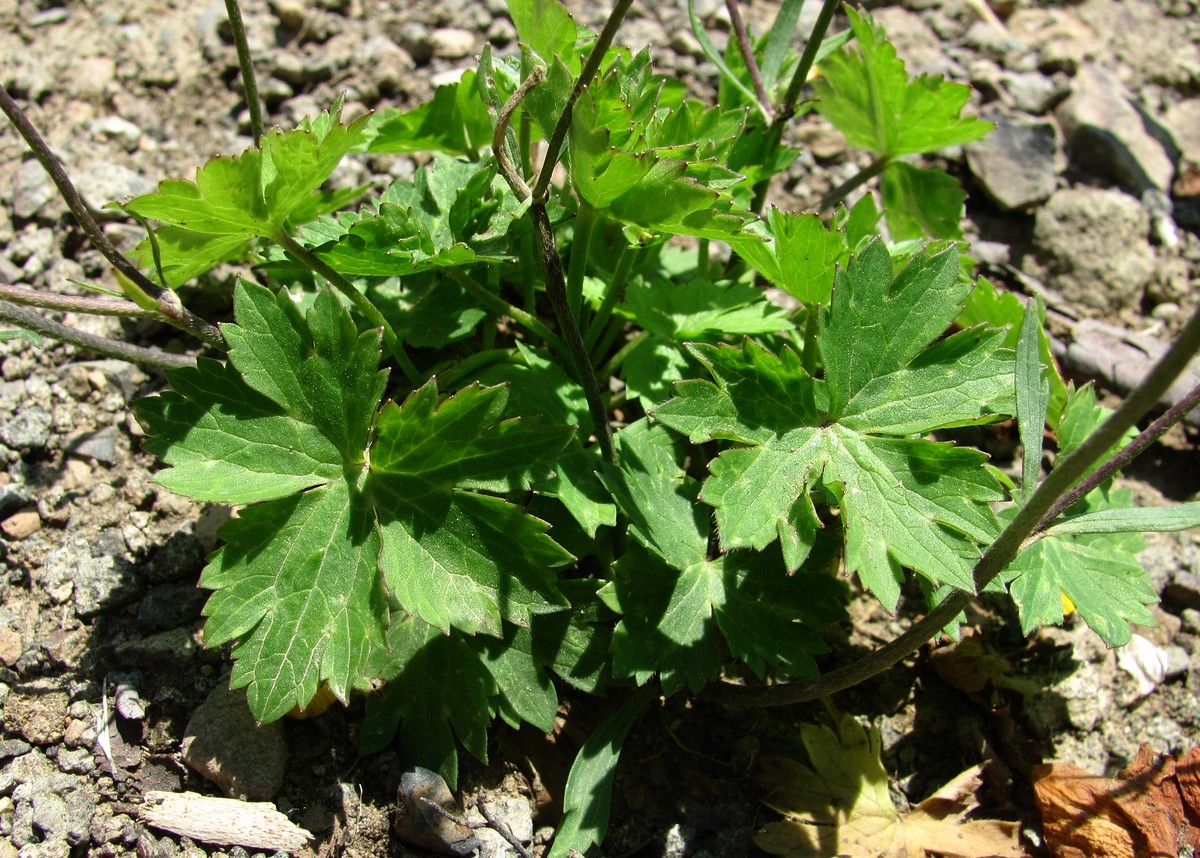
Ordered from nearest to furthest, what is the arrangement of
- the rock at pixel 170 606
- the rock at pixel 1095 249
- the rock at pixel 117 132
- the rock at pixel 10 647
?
the rock at pixel 10 647
the rock at pixel 170 606
the rock at pixel 117 132
the rock at pixel 1095 249

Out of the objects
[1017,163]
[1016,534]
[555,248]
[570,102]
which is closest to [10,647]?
[555,248]

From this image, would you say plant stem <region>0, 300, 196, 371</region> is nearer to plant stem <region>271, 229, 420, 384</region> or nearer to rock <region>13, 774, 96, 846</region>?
plant stem <region>271, 229, 420, 384</region>

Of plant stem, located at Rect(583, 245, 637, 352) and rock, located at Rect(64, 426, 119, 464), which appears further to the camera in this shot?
rock, located at Rect(64, 426, 119, 464)

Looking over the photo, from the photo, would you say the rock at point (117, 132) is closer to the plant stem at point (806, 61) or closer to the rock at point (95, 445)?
the rock at point (95, 445)

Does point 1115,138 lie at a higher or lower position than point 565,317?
higher

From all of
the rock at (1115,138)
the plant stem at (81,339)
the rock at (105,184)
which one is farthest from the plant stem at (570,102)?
the rock at (1115,138)

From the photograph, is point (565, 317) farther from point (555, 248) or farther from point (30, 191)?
point (30, 191)

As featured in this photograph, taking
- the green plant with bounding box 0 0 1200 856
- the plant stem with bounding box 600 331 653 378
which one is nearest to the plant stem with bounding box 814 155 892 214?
the green plant with bounding box 0 0 1200 856
